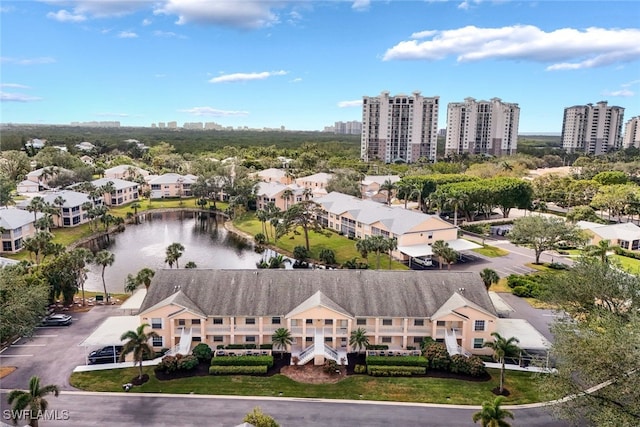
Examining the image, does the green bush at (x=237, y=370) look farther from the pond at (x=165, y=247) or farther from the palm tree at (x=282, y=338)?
the pond at (x=165, y=247)

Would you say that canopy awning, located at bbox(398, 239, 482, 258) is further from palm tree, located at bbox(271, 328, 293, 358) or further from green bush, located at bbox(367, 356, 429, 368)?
palm tree, located at bbox(271, 328, 293, 358)

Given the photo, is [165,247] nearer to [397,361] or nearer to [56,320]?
[56,320]

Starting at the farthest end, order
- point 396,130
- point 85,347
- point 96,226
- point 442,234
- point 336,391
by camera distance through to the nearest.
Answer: point 396,130 → point 96,226 → point 442,234 → point 85,347 → point 336,391

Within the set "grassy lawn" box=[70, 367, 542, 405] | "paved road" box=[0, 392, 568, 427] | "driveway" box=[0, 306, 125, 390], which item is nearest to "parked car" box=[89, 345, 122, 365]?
"driveway" box=[0, 306, 125, 390]

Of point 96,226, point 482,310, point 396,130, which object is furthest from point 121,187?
point 396,130

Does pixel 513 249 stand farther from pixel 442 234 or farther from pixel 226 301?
pixel 226 301

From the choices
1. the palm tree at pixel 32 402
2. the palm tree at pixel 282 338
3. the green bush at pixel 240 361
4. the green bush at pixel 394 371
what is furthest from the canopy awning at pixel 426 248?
the palm tree at pixel 32 402

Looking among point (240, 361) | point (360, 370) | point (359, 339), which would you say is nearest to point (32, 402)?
point (240, 361)
